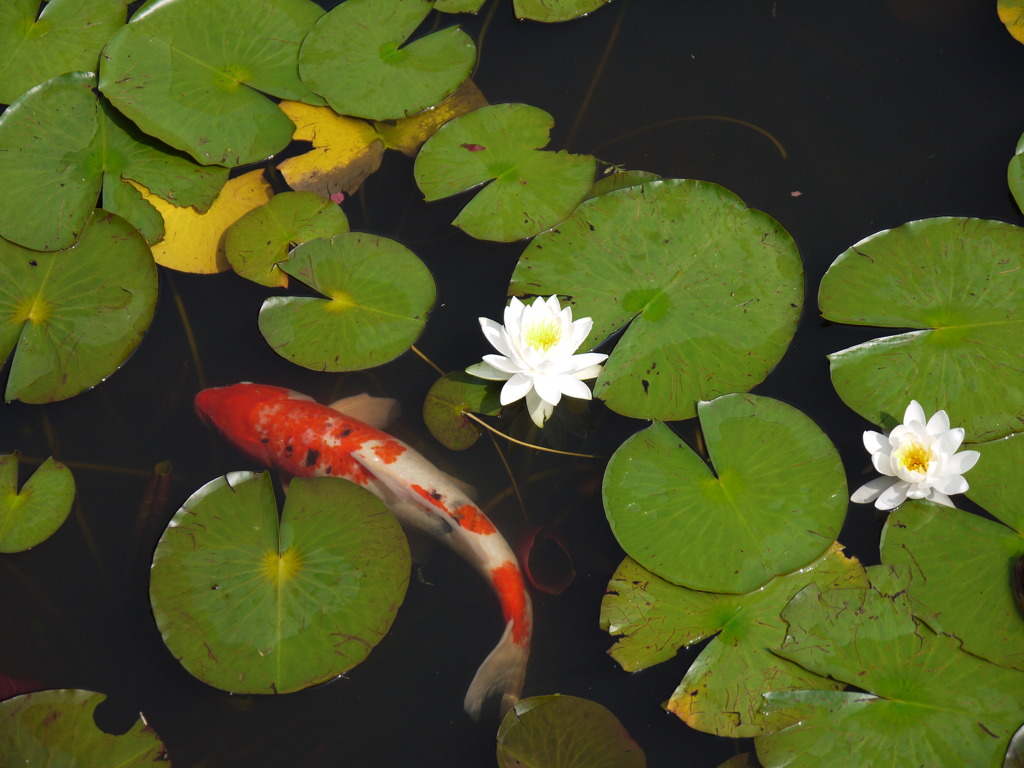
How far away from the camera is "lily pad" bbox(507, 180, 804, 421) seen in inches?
87.7

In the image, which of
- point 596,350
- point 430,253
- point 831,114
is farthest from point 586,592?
point 831,114

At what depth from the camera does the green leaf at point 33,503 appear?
2.23 metres

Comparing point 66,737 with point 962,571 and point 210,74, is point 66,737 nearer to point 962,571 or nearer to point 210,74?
point 210,74

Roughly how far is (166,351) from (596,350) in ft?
4.87

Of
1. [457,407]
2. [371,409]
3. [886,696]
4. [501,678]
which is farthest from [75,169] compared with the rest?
[886,696]

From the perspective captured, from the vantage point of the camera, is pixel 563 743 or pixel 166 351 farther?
pixel 166 351

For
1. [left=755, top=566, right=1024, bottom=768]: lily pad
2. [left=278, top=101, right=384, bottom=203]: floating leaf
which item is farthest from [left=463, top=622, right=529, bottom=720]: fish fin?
[left=278, top=101, right=384, bottom=203]: floating leaf

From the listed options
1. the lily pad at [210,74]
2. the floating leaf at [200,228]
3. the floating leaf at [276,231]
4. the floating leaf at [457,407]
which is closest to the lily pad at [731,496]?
the floating leaf at [457,407]

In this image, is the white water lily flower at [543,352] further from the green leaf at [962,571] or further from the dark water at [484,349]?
the green leaf at [962,571]

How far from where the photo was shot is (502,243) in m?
2.63

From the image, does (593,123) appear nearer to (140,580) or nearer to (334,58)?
(334,58)

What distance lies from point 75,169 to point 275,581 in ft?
5.54

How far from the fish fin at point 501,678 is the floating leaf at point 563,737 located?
9 cm

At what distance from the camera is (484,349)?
8.22ft
